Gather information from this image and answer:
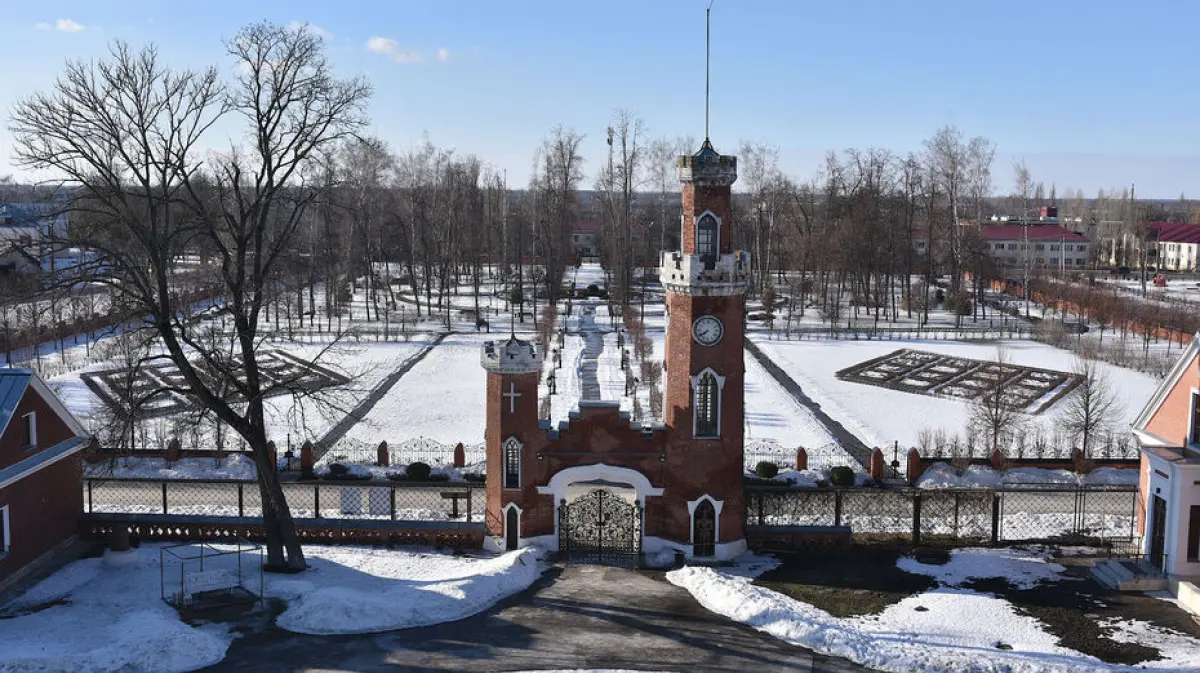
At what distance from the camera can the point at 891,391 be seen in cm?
3944

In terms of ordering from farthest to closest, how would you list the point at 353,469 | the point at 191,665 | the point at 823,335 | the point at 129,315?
the point at 823,335, the point at 353,469, the point at 129,315, the point at 191,665

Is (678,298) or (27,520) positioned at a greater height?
(678,298)

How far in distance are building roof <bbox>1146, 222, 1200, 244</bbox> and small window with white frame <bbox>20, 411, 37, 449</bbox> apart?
9990 centimetres

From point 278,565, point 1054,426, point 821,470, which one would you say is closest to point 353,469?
point 278,565

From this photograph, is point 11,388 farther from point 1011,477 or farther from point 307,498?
point 1011,477

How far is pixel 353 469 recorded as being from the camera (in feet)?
92.2

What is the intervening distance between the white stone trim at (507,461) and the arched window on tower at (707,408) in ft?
12.0

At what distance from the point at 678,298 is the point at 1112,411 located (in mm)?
19528

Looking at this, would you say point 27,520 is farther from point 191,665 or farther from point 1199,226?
point 1199,226

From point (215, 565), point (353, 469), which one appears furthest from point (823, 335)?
point (215, 565)

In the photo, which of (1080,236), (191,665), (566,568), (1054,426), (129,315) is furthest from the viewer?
(1080,236)

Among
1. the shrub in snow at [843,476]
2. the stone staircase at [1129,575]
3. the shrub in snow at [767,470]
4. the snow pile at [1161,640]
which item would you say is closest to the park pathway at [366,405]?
the shrub in snow at [767,470]

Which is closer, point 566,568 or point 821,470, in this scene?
point 566,568

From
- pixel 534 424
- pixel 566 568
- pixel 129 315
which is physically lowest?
pixel 566 568
